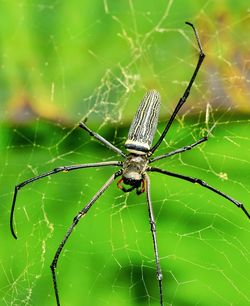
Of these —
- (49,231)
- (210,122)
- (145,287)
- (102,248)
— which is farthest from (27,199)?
(210,122)

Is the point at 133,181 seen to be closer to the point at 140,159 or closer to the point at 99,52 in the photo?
the point at 140,159

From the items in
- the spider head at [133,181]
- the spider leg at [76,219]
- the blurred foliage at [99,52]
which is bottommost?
the spider leg at [76,219]

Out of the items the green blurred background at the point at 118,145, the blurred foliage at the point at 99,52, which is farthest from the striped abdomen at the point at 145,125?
the blurred foliage at the point at 99,52

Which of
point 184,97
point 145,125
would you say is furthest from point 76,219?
→ point 184,97

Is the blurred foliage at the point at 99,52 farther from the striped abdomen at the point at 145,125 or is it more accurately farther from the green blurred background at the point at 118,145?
the striped abdomen at the point at 145,125

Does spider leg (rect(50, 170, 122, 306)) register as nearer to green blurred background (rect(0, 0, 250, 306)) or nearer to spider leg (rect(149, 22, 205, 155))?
green blurred background (rect(0, 0, 250, 306))

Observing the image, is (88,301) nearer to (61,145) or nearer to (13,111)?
(61,145)
